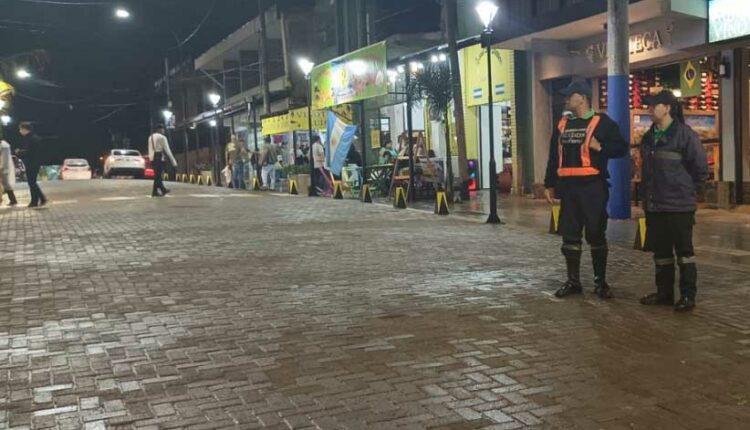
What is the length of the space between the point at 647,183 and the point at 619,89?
6650 mm

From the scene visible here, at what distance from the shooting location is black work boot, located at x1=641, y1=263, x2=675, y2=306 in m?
6.11

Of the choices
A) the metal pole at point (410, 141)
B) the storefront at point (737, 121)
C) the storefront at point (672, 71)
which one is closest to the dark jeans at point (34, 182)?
the metal pole at point (410, 141)

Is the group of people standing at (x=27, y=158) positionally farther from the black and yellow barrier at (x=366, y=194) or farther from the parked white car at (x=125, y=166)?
the parked white car at (x=125, y=166)

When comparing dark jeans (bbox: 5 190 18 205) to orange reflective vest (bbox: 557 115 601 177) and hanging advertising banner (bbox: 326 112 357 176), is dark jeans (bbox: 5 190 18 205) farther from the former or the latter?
orange reflective vest (bbox: 557 115 601 177)

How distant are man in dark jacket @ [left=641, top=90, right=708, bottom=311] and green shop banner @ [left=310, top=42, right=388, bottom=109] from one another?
38.7 ft

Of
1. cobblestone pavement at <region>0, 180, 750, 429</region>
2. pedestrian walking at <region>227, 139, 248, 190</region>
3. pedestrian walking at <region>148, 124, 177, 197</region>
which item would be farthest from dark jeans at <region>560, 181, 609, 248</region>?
pedestrian walking at <region>227, 139, 248, 190</region>

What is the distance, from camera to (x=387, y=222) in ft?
42.4

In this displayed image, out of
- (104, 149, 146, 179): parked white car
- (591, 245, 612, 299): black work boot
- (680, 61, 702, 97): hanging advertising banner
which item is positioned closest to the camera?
(591, 245, 612, 299): black work boot

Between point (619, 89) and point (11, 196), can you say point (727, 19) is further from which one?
point (11, 196)

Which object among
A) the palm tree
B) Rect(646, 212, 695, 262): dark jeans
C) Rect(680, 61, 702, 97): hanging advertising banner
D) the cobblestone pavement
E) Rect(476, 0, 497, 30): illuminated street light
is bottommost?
the cobblestone pavement

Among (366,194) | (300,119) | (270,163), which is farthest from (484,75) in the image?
(270,163)

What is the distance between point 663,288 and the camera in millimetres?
→ 6137

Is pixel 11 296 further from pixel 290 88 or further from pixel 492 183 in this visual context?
pixel 290 88

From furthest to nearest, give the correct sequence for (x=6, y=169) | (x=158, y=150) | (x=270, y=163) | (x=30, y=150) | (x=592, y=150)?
1. (x=270, y=163)
2. (x=158, y=150)
3. (x=6, y=169)
4. (x=30, y=150)
5. (x=592, y=150)
